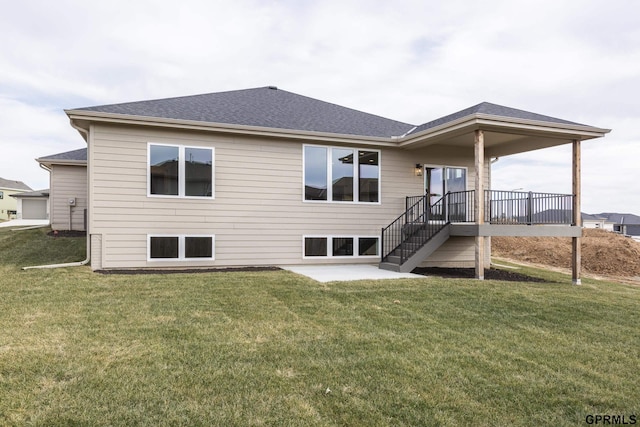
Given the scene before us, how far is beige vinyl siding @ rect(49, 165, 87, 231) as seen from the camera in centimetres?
1348

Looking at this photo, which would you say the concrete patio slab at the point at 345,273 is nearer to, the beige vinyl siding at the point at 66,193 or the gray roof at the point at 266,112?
the gray roof at the point at 266,112

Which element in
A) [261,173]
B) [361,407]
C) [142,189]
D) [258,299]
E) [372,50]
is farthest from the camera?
[372,50]

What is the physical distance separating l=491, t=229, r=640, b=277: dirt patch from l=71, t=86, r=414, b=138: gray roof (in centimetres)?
1030

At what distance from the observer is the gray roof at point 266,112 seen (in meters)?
8.85

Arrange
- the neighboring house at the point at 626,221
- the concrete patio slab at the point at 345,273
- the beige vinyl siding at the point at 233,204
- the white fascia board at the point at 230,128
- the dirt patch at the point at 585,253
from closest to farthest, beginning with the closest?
1. the concrete patio slab at the point at 345,273
2. the white fascia board at the point at 230,128
3. the beige vinyl siding at the point at 233,204
4. the dirt patch at the point at 585,253
5. the neighboring house at the point at 626,221

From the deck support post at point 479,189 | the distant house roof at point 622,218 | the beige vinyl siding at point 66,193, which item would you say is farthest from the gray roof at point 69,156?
the distant house roof at point 622,218

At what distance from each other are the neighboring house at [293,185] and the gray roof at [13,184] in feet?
139

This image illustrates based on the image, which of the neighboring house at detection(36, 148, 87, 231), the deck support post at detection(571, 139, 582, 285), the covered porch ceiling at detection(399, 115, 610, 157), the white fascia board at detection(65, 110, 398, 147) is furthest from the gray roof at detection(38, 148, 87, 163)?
the deck support post at detection(571, 139, 582, 285)

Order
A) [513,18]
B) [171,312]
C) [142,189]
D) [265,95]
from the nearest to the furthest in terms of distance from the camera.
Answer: [171,312] → [142,189] → [513,18] → [265,95]

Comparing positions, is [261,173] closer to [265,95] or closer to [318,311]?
[265,95]

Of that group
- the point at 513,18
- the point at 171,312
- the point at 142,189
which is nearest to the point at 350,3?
the point at 513,18

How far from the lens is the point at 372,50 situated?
1358 cm

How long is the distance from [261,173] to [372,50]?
7206 mm

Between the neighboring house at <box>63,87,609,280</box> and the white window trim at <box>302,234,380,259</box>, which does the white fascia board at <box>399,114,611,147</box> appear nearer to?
the neighboring house at <box>63,87,609,280</box>
